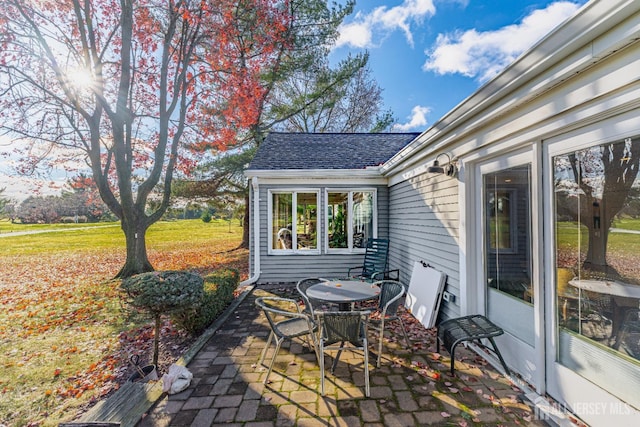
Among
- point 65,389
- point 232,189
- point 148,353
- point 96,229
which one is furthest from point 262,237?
point 96,229

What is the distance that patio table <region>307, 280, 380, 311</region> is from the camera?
326 centimetres

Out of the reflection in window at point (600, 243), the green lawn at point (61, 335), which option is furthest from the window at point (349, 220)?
the reflection in window at point (600, 243)

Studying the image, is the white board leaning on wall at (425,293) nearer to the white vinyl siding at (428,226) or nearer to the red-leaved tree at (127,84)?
the white vinyl siding at (428,226)

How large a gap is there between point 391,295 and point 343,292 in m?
0.61

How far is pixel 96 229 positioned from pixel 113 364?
23.6 metres

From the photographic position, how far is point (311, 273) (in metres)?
6.80

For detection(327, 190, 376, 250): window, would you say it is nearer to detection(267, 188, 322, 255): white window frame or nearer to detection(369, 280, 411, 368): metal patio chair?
detection(267, 188, 322, 255): white window frame

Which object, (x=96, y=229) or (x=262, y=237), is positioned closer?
(x=262, y=237)

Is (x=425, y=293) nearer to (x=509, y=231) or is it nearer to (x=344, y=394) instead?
(x=509, y=231)

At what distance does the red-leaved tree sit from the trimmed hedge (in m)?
5.11

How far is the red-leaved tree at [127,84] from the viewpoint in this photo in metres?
7.20

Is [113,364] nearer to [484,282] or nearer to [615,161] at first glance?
[484,282]

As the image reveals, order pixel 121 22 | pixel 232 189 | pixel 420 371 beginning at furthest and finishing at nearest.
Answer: pixel 232 189
pixel 121 22
pixel 420 371

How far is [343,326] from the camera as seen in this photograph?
8.60ft
